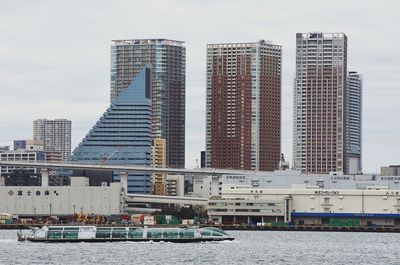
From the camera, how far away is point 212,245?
424ft

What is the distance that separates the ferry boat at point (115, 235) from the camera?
5310 inches

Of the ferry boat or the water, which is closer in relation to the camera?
the water

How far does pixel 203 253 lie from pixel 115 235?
23940 millimetres

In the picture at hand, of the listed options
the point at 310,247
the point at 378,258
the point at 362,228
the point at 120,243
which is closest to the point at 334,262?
the point at 378,258

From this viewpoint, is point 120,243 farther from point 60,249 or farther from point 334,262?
point 334,262

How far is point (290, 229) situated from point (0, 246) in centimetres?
7953

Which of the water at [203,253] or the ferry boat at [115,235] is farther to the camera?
the ferry boat at [115,235]

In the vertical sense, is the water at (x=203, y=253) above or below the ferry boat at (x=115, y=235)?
below

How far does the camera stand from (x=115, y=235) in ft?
447

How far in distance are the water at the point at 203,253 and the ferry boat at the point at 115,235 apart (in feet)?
8.44

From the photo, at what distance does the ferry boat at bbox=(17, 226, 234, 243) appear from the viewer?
135 meters

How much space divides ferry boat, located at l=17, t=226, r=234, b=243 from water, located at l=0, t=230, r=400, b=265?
8.44 ft

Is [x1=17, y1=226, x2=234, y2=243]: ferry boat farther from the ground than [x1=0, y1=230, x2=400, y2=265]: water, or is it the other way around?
[x1=17, y1=226, x2=234, y2=243]: ferry boat

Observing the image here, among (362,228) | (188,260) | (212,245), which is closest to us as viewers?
(188,260)
